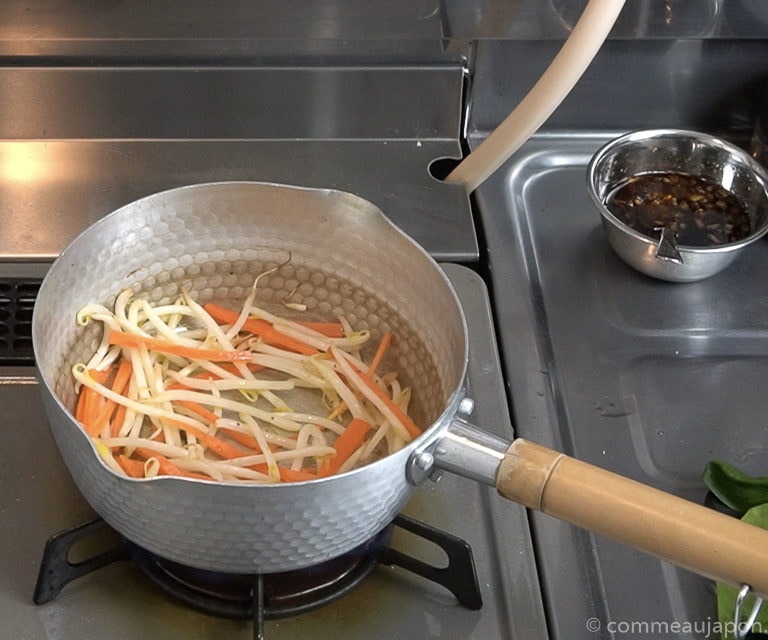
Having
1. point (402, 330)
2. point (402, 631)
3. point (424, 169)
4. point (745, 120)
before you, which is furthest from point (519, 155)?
point (402, 631)

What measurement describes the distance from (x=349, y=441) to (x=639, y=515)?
229mm

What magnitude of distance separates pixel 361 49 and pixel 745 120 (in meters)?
0.42

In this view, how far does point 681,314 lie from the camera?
37.2 inches

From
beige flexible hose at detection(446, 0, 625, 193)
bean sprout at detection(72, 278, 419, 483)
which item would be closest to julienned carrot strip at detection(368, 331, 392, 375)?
bean sprout at detection(72, 278, 419, 483)

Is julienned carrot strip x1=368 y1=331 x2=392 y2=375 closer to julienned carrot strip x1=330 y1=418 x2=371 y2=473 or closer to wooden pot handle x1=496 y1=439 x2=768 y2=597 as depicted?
julienned carrot strip x1=330 y1=418 x2=371 y2=473

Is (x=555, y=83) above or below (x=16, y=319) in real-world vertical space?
above

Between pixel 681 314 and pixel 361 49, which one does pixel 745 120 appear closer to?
pixel 681 314

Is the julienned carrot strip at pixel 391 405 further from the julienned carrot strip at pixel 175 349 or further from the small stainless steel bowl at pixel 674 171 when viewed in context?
the small stainless steel bowl at pixel 674 171

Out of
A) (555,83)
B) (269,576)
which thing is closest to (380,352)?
(269,576)

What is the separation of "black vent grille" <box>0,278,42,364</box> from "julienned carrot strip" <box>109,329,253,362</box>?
0.43ft

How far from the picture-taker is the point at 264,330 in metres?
0.77

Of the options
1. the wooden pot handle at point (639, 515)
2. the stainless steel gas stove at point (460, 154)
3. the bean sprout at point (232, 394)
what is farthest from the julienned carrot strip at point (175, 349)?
the wooden pot handle at point (639, 515)

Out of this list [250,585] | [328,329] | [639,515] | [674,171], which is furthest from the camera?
[674,171]

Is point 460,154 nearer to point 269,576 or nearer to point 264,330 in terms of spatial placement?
point 264,330
